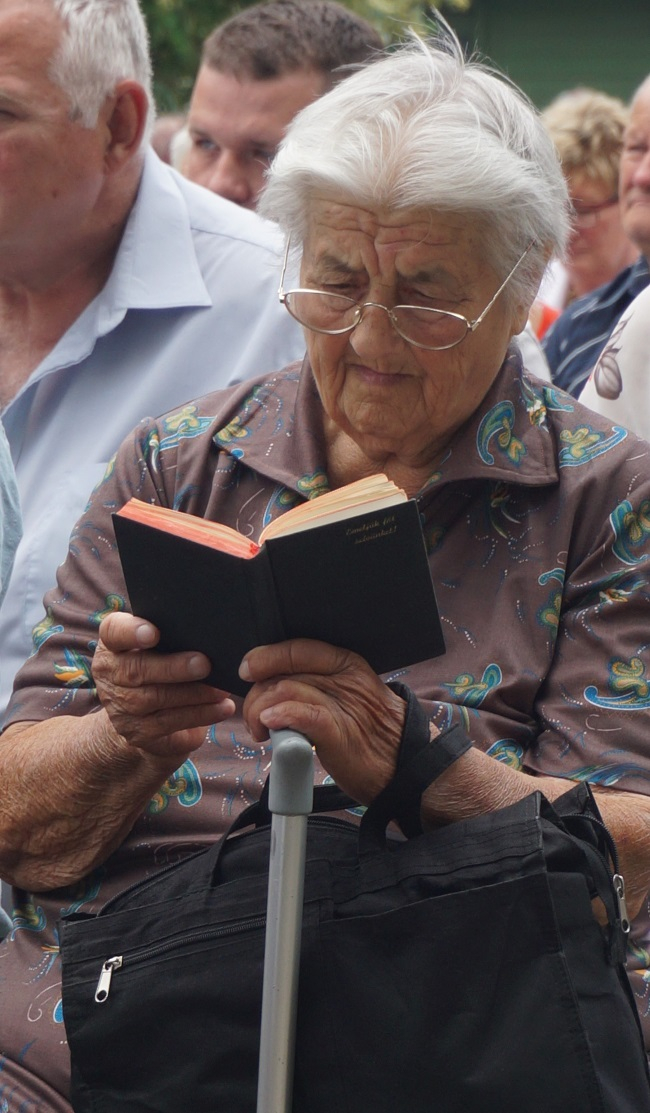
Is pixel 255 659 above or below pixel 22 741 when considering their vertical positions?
above

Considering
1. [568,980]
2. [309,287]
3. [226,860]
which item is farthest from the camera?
[309,287]

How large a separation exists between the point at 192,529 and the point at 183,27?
744 cm

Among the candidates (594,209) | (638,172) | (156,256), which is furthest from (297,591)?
(594,209)

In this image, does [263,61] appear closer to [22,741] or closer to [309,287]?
[309,287]

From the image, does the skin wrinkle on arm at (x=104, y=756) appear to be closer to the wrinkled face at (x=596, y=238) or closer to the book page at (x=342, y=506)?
the book page at (x=342, y=506)

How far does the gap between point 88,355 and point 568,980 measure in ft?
5.90

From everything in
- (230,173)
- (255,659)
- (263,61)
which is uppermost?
(255,659)

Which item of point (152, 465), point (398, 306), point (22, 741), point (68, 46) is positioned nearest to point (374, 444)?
point (398, 306)

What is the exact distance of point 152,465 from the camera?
7.22 feet

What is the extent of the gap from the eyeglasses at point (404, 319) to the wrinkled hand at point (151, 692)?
613 millimetres

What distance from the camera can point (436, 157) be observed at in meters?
1.97

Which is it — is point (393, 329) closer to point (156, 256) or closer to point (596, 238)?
point (156, 256)

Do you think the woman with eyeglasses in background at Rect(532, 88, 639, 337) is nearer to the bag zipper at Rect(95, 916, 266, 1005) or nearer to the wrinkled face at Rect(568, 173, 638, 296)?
the wrinkled face at Rect(568, 173, 638, 296)

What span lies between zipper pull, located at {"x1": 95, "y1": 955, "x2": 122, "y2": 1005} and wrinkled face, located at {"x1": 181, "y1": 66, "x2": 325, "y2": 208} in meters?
2.74
